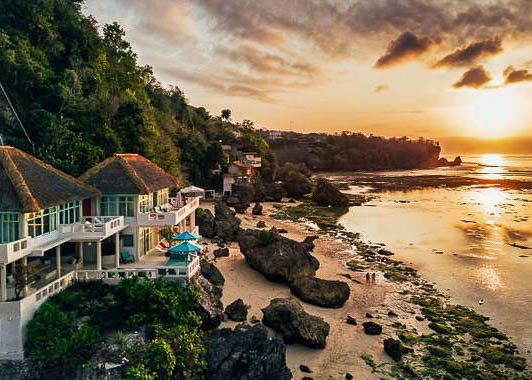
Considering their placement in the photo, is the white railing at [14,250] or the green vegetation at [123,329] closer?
the white railing at [14,250]

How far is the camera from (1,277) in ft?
50.4

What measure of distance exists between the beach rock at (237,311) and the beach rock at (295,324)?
1116 mm

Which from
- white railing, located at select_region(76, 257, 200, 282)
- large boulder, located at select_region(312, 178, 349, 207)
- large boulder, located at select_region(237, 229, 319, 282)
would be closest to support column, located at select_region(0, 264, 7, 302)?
white railing, located at select_region(76, 257, 200, 282)

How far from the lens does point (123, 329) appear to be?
16797 millimetres

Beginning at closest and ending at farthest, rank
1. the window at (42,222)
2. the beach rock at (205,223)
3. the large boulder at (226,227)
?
the window at (42,222) < the beach rock at (205,223) < the large boulder at (226,227)

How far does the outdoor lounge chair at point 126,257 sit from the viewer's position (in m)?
21.8

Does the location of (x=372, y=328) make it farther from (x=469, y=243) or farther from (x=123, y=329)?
(x=469, y=243)

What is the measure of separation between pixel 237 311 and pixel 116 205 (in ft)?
31.0

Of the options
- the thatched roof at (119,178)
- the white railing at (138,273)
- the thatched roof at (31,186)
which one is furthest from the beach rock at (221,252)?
the thatched roof at (31,186)

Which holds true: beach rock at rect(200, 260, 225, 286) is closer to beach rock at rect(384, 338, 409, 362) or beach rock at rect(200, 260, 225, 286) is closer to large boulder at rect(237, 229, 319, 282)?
large boulder at rect(237, 229, 319, 282)

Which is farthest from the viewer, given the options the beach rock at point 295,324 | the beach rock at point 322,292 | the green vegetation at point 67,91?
the green vegetation at point 67,91

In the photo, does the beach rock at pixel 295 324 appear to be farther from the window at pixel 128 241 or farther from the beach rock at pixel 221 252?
the beach rock at pixel 221 252

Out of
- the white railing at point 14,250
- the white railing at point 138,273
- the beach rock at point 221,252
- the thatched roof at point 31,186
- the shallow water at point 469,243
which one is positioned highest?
the thatched roof at point 31,186

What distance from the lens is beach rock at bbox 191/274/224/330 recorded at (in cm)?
1888
